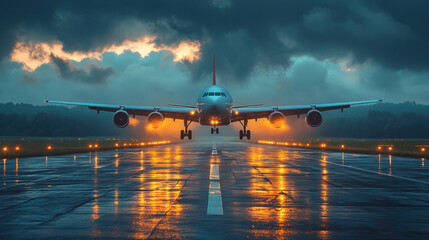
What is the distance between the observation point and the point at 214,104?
38.0 m

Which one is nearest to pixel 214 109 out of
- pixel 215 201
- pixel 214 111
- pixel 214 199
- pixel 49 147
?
pixel 214 111

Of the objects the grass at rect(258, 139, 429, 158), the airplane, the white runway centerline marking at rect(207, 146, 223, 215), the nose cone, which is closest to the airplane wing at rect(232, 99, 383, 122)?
the airplane

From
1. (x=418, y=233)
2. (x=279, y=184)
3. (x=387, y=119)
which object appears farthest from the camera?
(x=387, y=119)

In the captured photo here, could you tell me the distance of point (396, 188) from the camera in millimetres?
15211

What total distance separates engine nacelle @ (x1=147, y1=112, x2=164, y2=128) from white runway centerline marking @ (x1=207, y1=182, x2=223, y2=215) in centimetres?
2780

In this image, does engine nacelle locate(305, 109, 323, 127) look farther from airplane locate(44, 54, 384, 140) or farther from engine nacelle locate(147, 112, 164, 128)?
engine nacelle locate(147, 112, 164, 128)

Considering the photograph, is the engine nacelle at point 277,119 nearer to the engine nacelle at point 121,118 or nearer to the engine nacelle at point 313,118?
the engine nacelle at point 313,118

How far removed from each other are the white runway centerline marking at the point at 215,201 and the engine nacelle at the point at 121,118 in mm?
28335

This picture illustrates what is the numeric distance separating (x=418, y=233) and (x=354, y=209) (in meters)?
2.74

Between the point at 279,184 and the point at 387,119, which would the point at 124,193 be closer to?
the point at 279,184

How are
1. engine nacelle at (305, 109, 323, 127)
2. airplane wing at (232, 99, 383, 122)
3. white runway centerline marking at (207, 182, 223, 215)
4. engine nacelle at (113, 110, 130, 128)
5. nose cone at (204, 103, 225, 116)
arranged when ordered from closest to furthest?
white runway centerline marking at (207, 182, 223, 215) → nose cone at (204, 103, 225, 116) → engine nacelle at (113, 110, 130, 128) → engine nacelle at (305, 109, 323, 127) → airplane wing at (232, 99, 383, 122)

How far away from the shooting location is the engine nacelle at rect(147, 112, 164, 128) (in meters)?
42.9

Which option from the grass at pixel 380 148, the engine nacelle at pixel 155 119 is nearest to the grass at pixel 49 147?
the engine nacelle at pixel 155 119

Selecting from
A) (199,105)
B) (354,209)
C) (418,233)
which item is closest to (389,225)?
(418,233)
